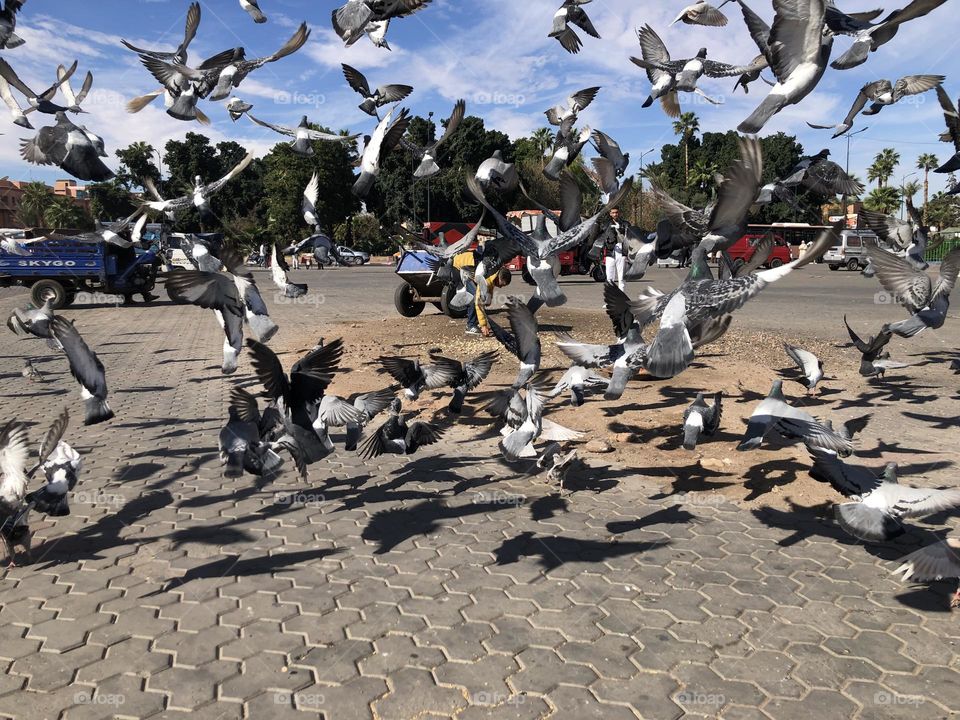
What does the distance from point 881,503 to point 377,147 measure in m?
3.90

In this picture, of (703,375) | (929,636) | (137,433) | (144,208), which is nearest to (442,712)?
(929,636)

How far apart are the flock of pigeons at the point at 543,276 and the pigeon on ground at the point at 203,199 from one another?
2 cm

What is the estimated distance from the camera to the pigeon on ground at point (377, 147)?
14.2ft

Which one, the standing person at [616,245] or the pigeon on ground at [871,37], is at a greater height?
the pigeon on ground at [871,37]

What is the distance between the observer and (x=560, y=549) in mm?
4402

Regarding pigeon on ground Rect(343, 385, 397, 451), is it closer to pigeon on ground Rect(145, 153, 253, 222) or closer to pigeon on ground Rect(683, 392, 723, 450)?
pigeon on ground Rect(145, 153, 253, 222)

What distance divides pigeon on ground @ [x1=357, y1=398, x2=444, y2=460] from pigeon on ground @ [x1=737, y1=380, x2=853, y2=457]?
2.37 meters

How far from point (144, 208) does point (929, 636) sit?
5.97 meters

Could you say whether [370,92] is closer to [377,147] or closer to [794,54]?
[377,147]

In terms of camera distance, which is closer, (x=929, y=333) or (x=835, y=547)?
(x=835, y=547)

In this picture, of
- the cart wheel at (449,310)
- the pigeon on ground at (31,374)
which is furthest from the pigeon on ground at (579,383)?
the pigeon on ground at (31,374)

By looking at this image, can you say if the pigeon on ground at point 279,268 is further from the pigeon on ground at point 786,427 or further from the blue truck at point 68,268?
the blue truck at point 68,268

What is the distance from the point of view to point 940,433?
22.3ft

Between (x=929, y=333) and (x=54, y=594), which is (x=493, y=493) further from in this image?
(x=929, y=333)
